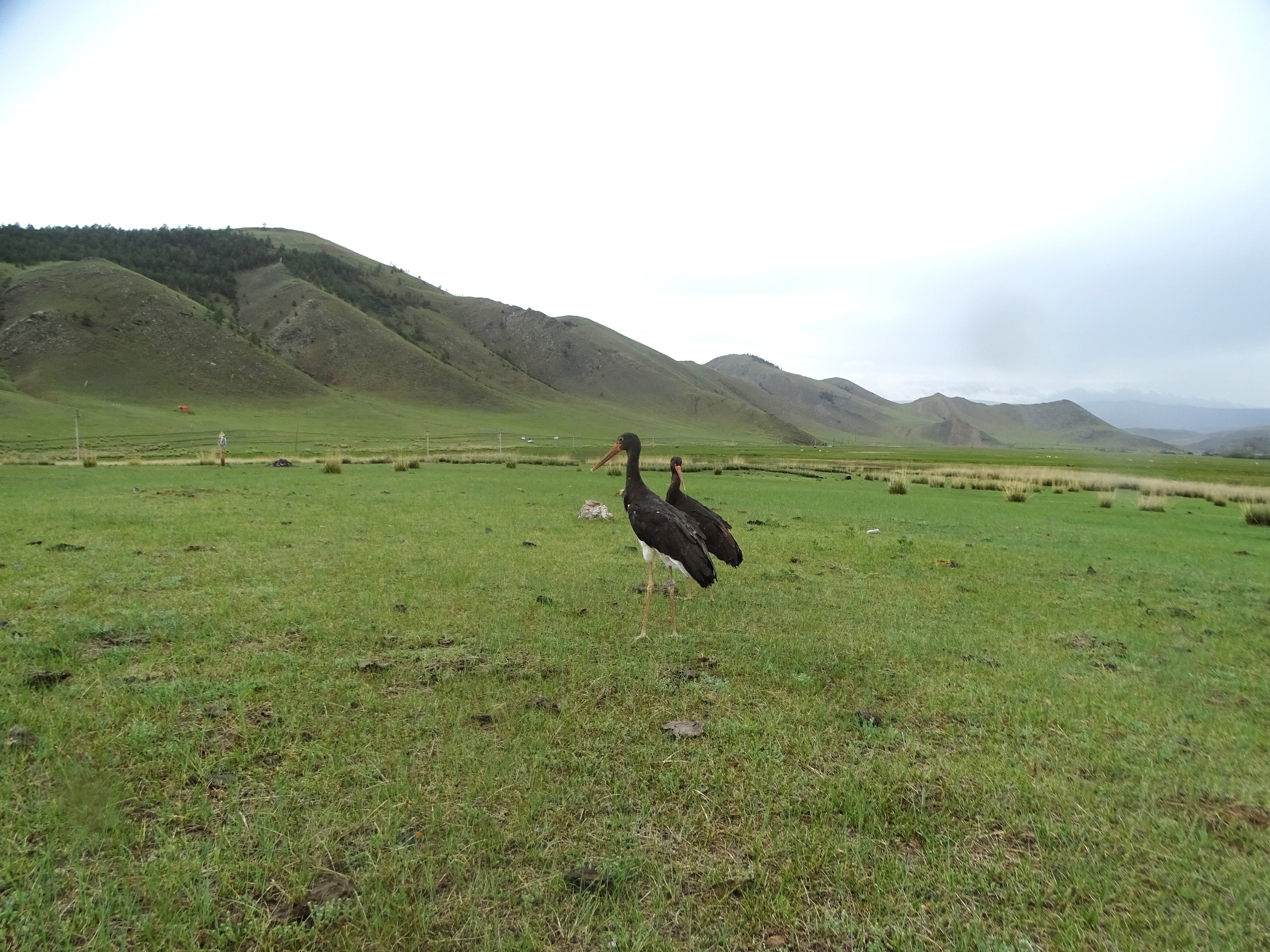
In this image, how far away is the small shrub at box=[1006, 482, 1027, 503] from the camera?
2624cm

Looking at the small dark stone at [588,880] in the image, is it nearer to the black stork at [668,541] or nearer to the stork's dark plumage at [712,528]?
the black stork at [668,541]

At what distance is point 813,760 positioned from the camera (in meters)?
4.62

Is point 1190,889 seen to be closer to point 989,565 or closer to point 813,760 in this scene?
point 813,760

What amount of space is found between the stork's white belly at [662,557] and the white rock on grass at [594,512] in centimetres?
814

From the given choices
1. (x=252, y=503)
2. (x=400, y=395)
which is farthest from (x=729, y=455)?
(x=400, y=395)

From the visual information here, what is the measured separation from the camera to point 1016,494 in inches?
1048

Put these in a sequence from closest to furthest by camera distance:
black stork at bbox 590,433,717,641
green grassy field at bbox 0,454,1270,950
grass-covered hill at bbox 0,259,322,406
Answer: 1. green grassy field at bbox 0,454,1270,950
2. black stork at bbox 590,433,717,641
3. grass-covered hill at bbox 0,259,322,406

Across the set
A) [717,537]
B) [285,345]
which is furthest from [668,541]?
[285,345]

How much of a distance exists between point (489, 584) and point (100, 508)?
11.0m

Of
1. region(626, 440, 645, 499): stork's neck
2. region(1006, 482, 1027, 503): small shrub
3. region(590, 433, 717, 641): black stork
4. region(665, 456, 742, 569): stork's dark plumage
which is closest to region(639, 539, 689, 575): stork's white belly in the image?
region(590, 433, 717, 641): black stork

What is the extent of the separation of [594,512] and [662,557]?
28.3 feet

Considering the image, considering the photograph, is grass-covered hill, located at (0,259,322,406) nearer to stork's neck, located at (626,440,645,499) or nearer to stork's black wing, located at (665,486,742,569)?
stork's neck, located at (626,440,645,499)

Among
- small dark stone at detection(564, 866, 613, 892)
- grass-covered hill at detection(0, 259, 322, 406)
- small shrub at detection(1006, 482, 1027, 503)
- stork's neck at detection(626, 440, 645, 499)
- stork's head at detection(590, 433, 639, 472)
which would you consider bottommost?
small dark stone at detection(564, 866, 613, 892)

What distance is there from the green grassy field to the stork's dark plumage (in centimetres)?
76
